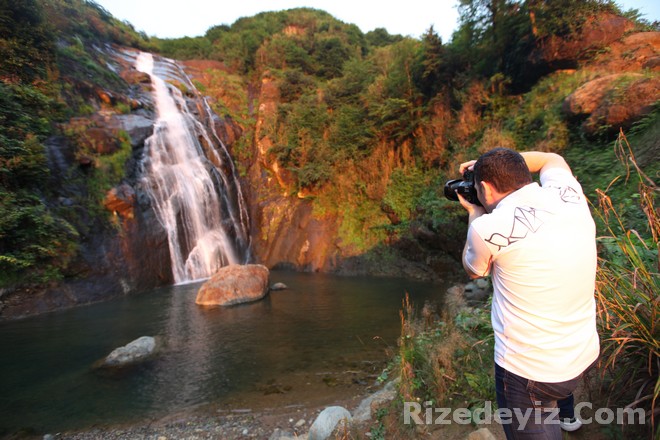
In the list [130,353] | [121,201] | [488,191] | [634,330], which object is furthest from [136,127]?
[634,330]

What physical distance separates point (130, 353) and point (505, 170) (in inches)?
284

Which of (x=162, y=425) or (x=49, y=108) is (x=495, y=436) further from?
(x=49, y=108)

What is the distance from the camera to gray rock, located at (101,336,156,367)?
5.89m

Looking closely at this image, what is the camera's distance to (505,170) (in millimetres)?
1491

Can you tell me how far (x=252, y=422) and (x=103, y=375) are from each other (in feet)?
10.8

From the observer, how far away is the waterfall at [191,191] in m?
13.7

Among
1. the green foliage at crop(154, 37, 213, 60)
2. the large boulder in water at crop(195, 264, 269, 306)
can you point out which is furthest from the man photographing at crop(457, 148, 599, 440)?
the green foliage at crop(154, 37, 213, 60)

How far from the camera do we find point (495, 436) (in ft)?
6.91

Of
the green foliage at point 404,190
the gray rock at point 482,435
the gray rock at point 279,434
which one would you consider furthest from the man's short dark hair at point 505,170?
the green foliage at point 404,190

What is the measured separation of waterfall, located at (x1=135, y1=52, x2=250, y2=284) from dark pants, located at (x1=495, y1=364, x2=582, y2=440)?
45.7ft

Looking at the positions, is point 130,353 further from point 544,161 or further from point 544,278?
point 544,161

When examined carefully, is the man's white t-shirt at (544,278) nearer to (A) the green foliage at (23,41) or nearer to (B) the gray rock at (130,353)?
(B) the gray rock at (130,353)

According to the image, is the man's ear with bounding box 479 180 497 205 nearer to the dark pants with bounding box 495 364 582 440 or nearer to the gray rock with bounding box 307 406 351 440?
the dark pants with bounding box 495 364 582 440

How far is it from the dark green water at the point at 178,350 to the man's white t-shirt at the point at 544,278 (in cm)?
416
